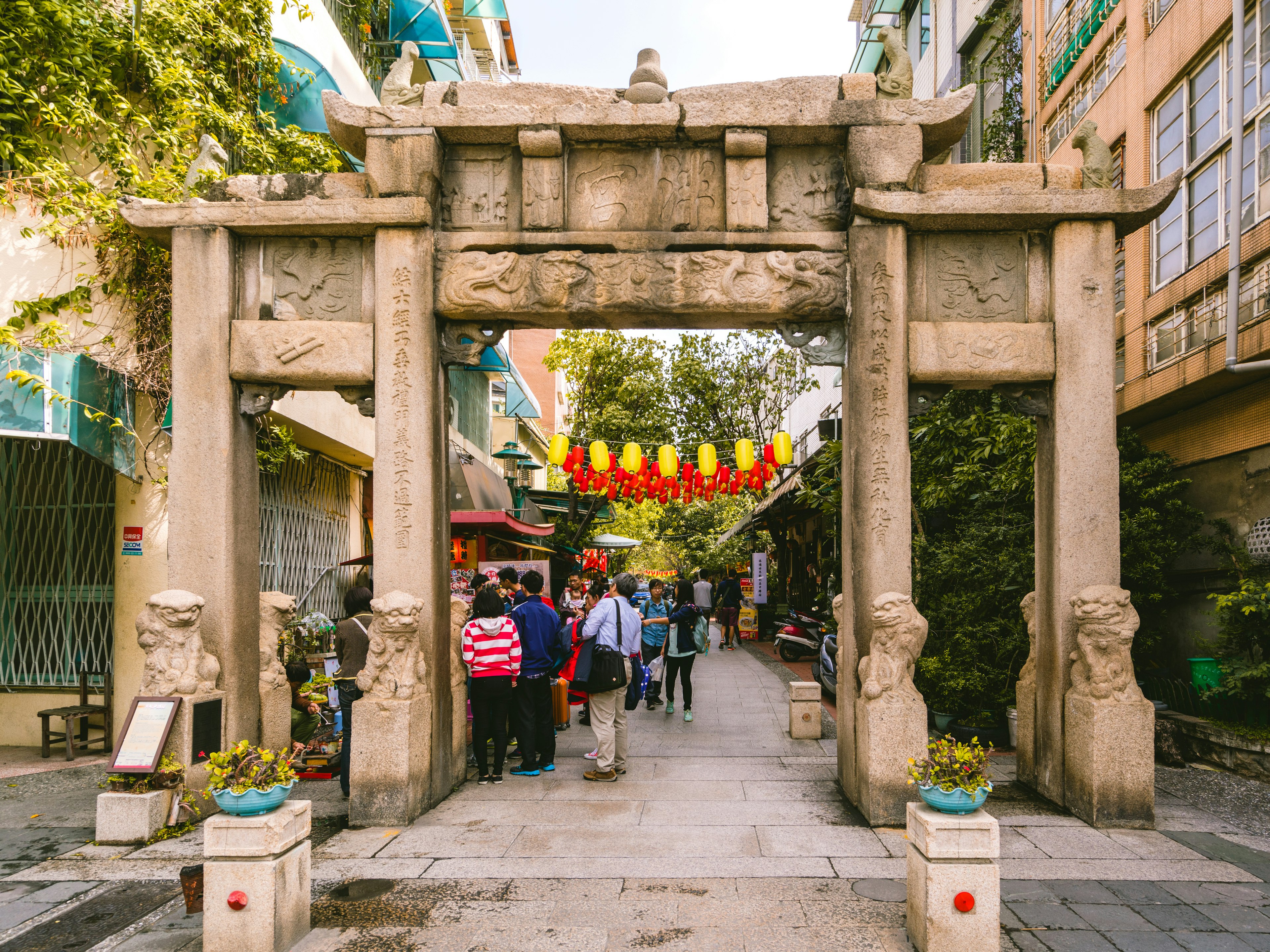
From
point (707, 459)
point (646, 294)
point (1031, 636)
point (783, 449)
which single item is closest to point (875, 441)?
point (646, 294)

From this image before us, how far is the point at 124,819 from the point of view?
21.0ft

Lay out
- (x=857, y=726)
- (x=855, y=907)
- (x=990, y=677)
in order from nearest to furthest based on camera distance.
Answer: (x=855, y=907) → (x=857, y=726) → (x=990, y=677)

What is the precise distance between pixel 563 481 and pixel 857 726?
30.5 metres

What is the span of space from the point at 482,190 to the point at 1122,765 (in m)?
7.35

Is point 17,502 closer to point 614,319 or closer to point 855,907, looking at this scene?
point 614,319

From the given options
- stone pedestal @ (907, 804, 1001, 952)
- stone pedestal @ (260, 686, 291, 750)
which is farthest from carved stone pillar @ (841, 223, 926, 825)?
stone pedestal @ (260, 686, 291, 750)

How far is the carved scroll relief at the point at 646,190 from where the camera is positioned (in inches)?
301

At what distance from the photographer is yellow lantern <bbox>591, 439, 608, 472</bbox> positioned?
15320 millimetres

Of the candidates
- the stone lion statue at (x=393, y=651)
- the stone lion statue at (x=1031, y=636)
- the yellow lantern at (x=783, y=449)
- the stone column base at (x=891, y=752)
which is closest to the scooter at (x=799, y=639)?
the yellow lantern at (x=783, y=449)

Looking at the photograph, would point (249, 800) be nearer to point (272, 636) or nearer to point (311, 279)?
point (272, 636)

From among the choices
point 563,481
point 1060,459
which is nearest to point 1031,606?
point 1060,459

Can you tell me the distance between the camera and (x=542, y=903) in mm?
5230

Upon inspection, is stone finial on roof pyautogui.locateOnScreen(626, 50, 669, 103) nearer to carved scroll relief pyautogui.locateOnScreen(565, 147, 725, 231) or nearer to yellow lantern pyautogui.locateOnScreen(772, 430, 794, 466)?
carved scroll relief pyautogui.locateOnScreen(565, 147, 725, 231)

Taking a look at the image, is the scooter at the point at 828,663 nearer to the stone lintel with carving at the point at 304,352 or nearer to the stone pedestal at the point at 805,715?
the stone pedestal at the point at 805,715
